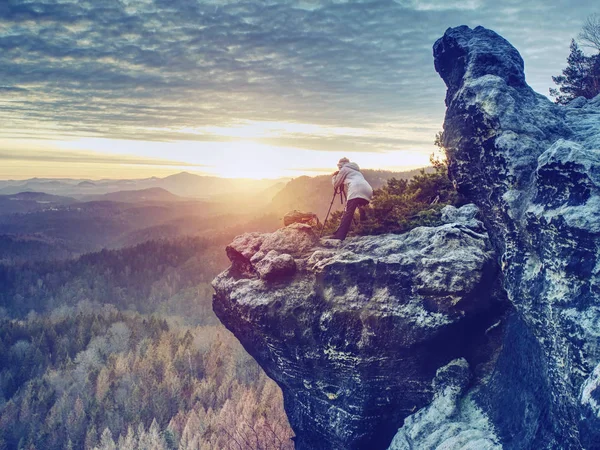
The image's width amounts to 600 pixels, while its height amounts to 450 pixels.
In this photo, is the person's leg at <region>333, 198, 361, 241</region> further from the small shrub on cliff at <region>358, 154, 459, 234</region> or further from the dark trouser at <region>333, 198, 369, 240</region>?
the small shrub on cliff at <region>358, 154, 459, 234</region>

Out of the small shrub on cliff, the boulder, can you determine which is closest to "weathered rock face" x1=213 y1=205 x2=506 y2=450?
the small shrub on cliff

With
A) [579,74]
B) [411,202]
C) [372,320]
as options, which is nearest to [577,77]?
[579,74]

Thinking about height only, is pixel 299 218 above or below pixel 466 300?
above

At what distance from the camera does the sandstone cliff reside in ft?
26.1

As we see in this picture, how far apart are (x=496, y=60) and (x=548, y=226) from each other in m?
6.91

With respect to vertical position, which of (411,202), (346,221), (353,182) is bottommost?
(346,221)

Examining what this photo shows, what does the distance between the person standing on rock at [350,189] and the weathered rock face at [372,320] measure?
28.1 inches

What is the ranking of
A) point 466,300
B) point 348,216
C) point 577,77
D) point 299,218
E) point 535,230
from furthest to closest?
point 577,77, point 299,218, point 348,216, point 466,300, point 535,230

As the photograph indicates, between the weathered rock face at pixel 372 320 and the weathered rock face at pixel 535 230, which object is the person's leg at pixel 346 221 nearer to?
the weathered rock face at pixel 372 320

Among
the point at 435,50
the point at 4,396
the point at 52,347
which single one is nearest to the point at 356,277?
the point at 435,50

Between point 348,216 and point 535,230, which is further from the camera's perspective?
point 348,216

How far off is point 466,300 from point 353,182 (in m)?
5.10

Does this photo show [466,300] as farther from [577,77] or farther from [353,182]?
[577,77]

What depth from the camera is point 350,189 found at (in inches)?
539
